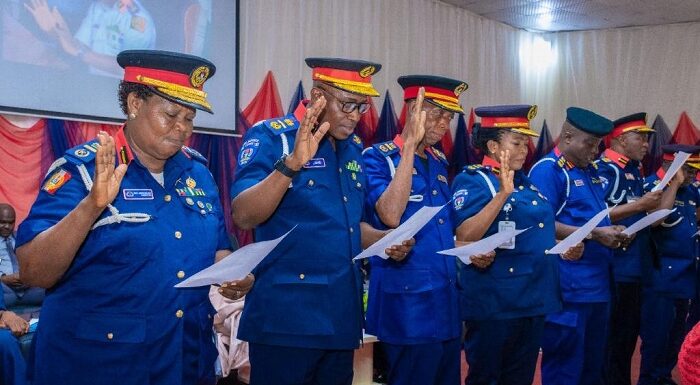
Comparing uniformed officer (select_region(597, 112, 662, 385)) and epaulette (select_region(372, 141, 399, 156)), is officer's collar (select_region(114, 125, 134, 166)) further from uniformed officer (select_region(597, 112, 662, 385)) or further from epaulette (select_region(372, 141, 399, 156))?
uniformed officer (select_region(597, 112, 662, 385))

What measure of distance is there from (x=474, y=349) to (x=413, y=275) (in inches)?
23.4

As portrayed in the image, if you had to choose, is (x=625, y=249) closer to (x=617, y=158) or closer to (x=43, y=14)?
(x=617, y=158)

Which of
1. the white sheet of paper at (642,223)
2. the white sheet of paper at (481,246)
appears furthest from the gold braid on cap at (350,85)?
the white sheet of paper at (642,223)

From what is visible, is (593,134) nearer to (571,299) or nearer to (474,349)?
(571,299)

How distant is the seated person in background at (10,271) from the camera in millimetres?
4266

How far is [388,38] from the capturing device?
6.98 meters

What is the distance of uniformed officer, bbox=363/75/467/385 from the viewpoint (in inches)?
104

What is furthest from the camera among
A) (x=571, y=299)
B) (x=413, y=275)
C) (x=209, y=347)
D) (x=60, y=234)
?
(x=571, y=299)

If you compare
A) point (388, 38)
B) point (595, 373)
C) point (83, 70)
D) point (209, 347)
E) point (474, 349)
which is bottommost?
point (595, 373)

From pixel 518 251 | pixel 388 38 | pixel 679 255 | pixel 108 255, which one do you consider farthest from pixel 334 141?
pixel 388 38

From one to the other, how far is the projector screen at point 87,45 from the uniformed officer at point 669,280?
3.33 metres

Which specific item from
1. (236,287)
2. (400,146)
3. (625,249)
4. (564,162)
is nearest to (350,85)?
(400,146)

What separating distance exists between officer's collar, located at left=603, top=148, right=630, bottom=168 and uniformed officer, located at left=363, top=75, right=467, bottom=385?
204cm

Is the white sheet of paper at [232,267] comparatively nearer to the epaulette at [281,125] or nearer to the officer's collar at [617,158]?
the epaulette at [281,125]
